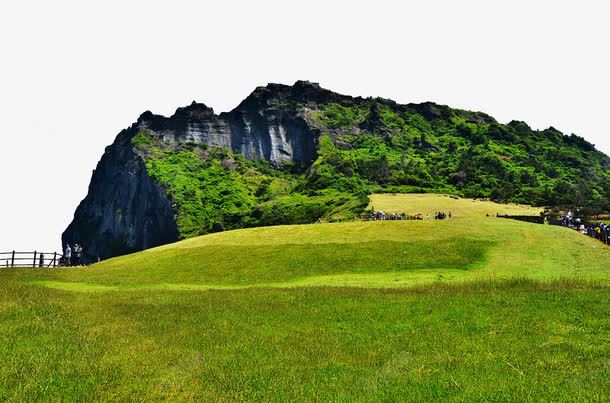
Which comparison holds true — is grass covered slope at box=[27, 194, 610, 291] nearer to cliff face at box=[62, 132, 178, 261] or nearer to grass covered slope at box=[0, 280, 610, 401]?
grass covered slope at box=[0, 280, 610, 401]

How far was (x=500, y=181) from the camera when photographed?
154000mm

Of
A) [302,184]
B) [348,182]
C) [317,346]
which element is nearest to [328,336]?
[317,346]

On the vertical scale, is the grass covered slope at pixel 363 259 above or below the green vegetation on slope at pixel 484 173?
below

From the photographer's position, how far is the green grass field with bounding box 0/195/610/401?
12.2 m

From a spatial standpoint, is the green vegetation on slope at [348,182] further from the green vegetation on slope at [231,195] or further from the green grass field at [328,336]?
the green grass field at [328,336]

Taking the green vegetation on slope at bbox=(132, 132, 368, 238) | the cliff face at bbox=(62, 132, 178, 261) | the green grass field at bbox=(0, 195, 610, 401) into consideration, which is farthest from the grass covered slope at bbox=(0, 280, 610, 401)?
the cliff face at bbox=(62, 132, 178, 261)

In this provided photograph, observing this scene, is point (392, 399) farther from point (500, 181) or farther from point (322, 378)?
point (500, 181)

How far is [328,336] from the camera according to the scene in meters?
18.9

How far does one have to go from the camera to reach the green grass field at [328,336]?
39.9 feet

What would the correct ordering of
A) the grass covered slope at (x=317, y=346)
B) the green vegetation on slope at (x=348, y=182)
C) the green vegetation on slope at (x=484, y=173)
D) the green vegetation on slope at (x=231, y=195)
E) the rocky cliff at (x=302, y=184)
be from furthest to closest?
1. the green vegetation on slope at (x=484, y=173)
2. the rocky cliff at (x=302, y=184)
3. the green vegetation on slope at (x=348, y=182)
4. the green vegetation on slope at (x=231, y=195)
5. the grass covered slope at (x=317, y=346)

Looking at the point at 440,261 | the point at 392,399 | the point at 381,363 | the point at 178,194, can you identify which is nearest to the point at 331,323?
the point at 381,363

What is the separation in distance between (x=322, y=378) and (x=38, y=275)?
1591 inches

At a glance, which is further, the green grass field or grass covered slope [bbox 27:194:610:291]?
grass covered slope [bbox 27:194:610:291]

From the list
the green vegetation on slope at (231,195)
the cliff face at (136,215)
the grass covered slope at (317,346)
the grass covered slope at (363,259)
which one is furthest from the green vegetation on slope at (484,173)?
the grass covered slope at (317,346)
